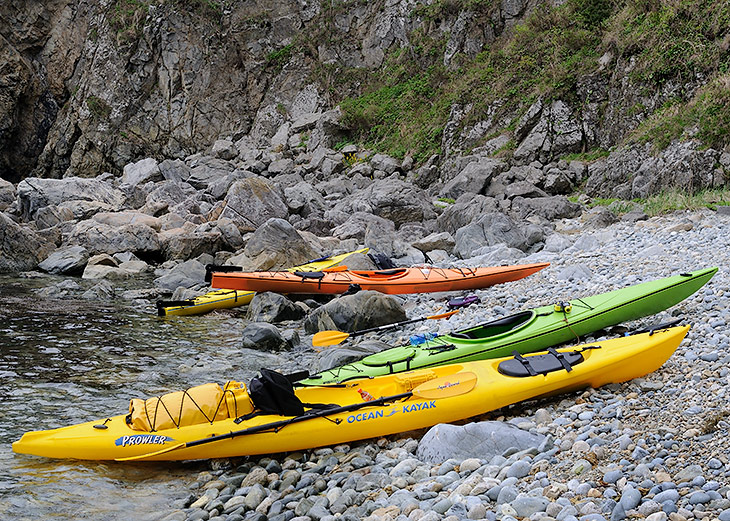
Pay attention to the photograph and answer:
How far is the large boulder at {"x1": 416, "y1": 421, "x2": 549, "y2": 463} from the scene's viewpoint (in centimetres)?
316

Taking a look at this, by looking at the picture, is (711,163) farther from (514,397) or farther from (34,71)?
(34,71)

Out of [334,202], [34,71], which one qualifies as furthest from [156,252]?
[34,71]

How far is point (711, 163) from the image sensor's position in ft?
35.0

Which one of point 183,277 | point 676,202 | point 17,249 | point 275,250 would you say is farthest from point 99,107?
point 676,202

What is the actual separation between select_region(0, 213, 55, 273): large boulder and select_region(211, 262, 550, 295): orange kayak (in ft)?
23.7

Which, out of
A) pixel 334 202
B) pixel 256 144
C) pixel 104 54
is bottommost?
pixel 334 202

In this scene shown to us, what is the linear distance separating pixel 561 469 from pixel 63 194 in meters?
18.7

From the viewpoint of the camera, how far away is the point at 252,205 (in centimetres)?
1573

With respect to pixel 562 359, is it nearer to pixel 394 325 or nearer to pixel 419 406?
pixel 419 406

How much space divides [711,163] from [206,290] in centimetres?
1039

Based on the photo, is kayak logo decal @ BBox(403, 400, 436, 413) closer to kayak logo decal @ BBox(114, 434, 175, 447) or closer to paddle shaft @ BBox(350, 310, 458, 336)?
kayak logo decal @ BBox(114, 434, 175, 447)

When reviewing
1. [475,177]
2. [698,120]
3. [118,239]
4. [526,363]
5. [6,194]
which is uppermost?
[6,194]

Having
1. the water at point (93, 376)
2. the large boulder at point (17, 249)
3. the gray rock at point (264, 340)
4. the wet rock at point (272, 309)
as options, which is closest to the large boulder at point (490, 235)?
the wet rock at point (272, 309)


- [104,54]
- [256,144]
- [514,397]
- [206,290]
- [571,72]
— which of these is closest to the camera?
[514,397]
